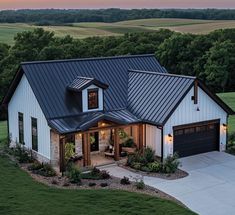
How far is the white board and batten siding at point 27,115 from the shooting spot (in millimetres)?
24750

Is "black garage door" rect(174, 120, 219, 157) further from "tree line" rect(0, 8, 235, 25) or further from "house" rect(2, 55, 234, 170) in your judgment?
"tree line" rect(0, 8, 235, 25)

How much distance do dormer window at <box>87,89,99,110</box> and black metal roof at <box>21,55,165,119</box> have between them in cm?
69

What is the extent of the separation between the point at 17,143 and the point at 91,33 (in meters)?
59.8

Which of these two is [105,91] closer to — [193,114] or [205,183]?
[193,114]

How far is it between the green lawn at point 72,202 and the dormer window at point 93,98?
6096 mm

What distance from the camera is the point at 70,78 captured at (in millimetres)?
26766

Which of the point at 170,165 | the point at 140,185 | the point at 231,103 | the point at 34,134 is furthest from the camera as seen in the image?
the point at 231,103

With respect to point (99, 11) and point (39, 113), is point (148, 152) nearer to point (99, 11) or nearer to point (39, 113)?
point (39, 113)

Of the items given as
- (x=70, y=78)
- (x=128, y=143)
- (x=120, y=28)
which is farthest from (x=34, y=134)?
(x=120, y=28)

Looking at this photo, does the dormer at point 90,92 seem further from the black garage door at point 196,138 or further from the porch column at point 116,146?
the black garage door at point 196,138

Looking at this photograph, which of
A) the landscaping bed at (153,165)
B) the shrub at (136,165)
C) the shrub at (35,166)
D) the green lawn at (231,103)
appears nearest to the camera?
the landscaping bed at (153,165)

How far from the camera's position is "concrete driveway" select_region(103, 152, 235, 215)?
1912 cm

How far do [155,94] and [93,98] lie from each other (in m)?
3.68

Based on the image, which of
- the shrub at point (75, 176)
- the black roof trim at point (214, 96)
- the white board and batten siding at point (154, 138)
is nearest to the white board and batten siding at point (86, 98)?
the white board and batten siding at point (154, 138)
